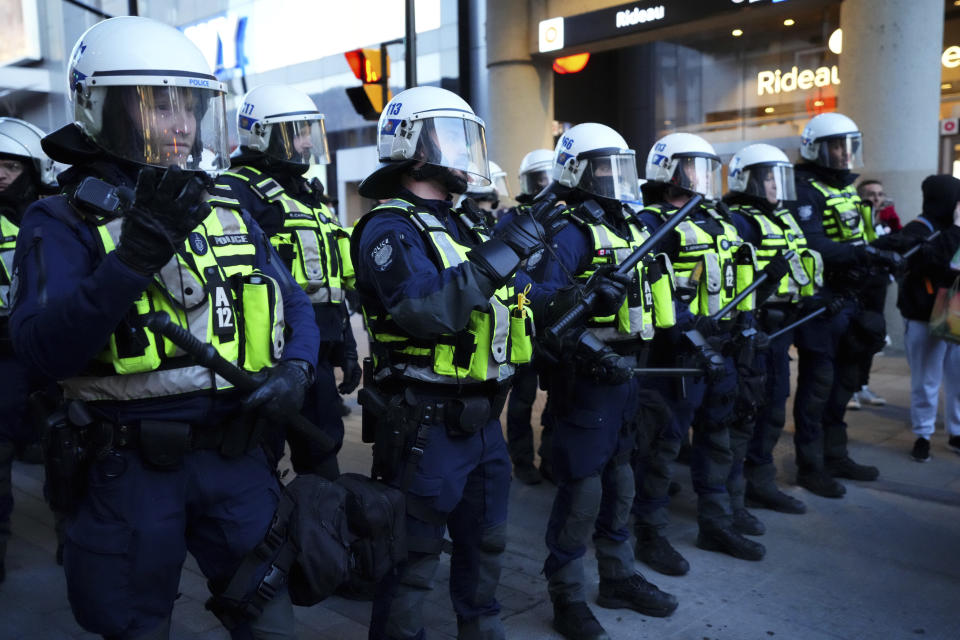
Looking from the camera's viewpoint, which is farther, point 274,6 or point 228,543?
point 274,6

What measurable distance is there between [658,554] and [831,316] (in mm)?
2176

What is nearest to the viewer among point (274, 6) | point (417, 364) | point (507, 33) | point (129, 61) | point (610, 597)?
point (129, 61)

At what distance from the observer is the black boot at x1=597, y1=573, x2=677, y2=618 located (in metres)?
3.62

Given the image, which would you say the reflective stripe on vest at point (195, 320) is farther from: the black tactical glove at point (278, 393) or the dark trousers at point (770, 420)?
the dark trousers at point (770, 420)

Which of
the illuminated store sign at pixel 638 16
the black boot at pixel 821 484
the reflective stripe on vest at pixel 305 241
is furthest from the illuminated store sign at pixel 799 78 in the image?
the reflective stripe on vest at pixel 305 241

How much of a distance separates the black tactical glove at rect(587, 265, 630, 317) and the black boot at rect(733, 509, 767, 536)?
1.91 m

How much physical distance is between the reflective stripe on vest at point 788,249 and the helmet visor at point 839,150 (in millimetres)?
685

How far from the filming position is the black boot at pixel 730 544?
426 cm

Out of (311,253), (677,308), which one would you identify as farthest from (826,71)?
(311,253)

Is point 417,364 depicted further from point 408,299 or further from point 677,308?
point 677,308

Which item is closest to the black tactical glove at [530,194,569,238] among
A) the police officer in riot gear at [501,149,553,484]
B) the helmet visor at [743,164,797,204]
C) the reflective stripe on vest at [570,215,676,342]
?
the reflective stripe on vest at [570,215,676,342]

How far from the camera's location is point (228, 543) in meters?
2.22

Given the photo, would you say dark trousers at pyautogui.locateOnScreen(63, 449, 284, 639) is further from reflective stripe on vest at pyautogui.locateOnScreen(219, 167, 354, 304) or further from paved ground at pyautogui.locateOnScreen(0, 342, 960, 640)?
reflective stripe on vest at pyautogui.locateOnScreen(219, 167, 354, 304)

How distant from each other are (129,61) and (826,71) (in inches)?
455
